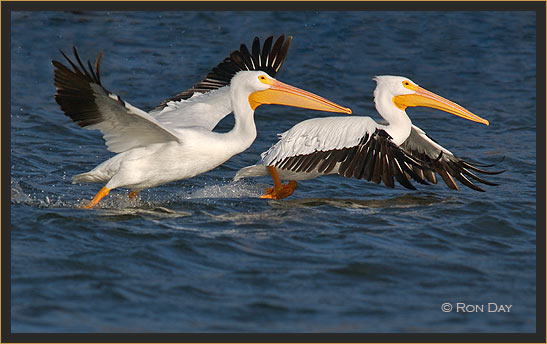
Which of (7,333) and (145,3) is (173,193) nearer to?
(145,3)

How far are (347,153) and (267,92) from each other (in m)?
0.85

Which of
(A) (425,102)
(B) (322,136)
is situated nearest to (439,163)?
(A) (425,102)

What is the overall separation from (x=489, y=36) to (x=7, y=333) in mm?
11001

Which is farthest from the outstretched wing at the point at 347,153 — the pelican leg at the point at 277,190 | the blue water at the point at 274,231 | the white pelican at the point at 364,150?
the blue water at the point at 274,231

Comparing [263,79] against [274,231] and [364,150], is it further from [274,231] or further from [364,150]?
[274,231]

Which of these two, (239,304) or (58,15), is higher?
(58,15)

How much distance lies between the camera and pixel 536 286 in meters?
5.00

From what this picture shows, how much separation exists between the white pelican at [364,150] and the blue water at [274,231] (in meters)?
0.24

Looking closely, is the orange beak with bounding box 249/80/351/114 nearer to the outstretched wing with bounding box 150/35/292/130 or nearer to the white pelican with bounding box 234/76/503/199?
the white pelican with bounding box 234/76/503/199

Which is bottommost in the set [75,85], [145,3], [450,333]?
[450,333]

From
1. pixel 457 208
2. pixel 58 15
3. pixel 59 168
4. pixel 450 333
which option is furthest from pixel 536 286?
pixel 58 15

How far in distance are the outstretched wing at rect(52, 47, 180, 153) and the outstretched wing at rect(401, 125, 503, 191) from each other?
2.60 metres

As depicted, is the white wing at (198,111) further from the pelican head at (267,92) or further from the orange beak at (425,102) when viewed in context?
the orange beak at (425,102)

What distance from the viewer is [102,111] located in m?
5.75
